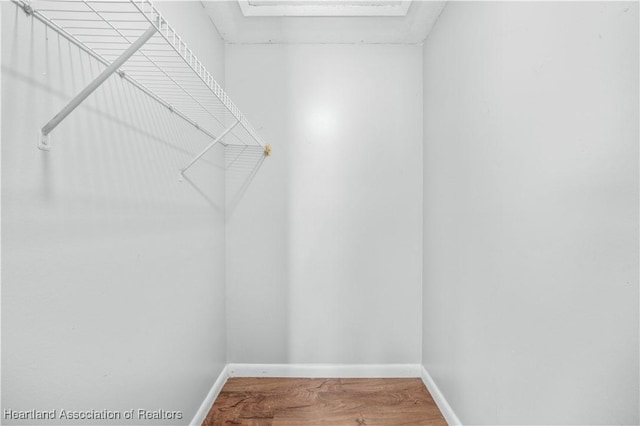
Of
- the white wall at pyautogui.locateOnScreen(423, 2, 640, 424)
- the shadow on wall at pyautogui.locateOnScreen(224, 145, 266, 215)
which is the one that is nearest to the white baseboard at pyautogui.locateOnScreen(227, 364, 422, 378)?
the white wall at pyautogui.locateOnScreen(423, 2, 640, 424)

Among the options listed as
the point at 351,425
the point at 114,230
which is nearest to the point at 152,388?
the point at 114,230

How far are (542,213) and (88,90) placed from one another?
1.20 m

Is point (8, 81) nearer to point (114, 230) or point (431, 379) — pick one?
point (114, 230)

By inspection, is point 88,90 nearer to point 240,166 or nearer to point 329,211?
point 240,166

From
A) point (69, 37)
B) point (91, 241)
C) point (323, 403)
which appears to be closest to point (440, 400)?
point (323, 403)

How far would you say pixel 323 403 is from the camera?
5.28ft

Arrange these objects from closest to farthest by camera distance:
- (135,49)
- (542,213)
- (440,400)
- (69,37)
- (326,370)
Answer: (135,49), (69,37), (542,213), (440,400), (326,370)

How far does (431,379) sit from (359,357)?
0.44 m

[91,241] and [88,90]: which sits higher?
[88,90]

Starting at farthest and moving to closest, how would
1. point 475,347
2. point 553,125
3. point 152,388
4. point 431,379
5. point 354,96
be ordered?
point 354,96
point 431,379
point 475,347
point 152,388
point 553,125

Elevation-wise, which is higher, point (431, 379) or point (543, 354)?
point (543, 354)

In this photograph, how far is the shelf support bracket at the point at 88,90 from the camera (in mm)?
576

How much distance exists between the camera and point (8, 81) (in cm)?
57

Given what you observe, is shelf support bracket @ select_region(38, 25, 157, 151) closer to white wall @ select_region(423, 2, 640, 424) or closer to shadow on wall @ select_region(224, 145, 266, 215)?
white wall @ select_region(423, 2, 640, 424)
